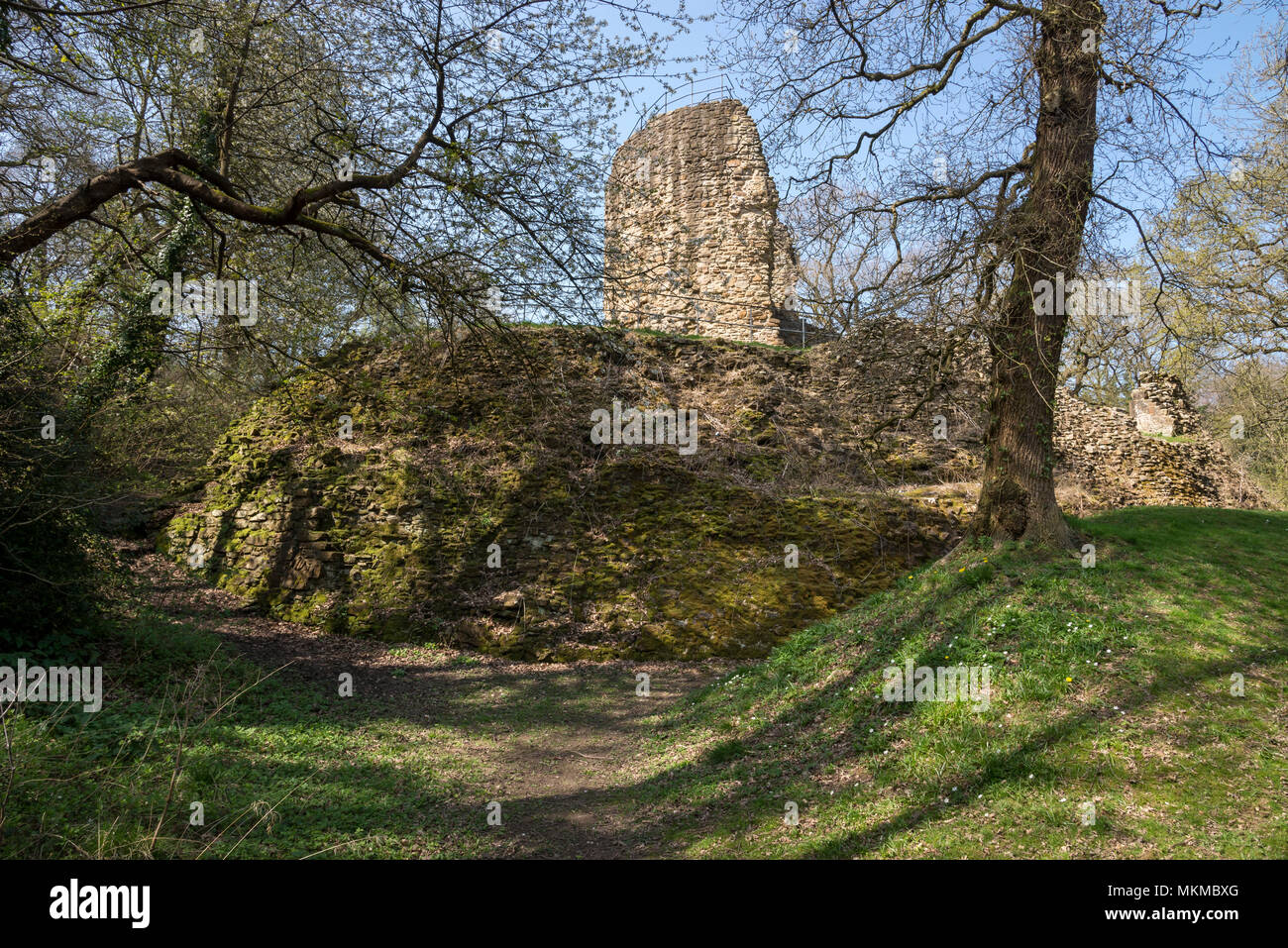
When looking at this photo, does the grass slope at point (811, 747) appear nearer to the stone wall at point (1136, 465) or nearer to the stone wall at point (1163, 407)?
the stone wall at point (1136, 465)

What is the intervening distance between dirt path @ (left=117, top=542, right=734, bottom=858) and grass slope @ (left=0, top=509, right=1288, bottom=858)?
49 mm

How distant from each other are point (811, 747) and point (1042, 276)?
5.42 m

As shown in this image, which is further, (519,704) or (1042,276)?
(519,704)

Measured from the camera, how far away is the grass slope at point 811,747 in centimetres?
438

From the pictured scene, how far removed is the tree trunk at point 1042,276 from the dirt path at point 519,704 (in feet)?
15.4

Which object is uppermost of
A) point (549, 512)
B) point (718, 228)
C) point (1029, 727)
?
point (718, 228)

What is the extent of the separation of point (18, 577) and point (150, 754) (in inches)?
108

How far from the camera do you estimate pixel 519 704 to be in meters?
8.94

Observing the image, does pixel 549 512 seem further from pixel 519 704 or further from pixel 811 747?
pixel 811 747

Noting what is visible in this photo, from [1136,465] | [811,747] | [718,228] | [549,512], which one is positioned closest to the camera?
[811,747]

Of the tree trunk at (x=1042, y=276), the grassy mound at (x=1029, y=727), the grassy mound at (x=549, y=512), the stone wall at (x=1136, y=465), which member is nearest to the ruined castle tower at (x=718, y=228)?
the grassy mound at (x=549, y=512)

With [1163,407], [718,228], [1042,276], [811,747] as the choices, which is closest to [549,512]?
[811,747]
